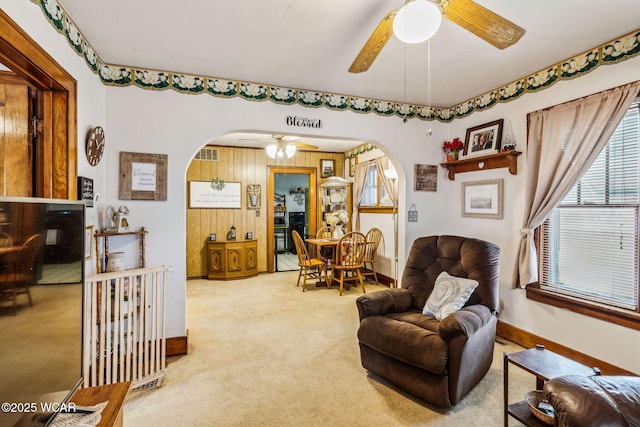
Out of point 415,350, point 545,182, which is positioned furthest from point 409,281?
point 545,182

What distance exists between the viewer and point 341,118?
3.37 metres

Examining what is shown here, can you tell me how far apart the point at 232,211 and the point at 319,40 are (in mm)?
4202

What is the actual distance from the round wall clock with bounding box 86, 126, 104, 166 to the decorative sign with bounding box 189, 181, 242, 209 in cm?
320

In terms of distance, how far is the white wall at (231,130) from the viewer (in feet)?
A: 7.48

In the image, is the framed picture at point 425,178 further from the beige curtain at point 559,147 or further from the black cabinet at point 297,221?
the black cabinet at point 297,221

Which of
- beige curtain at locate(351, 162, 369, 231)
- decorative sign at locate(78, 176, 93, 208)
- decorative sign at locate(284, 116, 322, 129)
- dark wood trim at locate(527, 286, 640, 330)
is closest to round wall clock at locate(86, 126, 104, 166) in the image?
decorative sign at locate(78, 176, 93, 208)

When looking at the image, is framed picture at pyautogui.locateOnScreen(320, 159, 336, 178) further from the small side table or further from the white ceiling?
the small side table

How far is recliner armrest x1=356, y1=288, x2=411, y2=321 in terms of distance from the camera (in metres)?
2.40

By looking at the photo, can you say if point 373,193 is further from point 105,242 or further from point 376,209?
point 105,242

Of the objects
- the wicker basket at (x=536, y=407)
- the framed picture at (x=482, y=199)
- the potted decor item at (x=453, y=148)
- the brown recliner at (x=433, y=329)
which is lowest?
the wicker basket at (x=536, y=407)

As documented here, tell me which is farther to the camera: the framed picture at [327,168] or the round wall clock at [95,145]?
the framed picture at [327,168]

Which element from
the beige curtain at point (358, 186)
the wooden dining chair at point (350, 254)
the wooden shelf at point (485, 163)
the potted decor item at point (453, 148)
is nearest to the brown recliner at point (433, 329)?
the wooden shelf at point (485, 163)

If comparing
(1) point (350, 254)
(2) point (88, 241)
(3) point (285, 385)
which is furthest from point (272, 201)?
(3) point (285, 385)

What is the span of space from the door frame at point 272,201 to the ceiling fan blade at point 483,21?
4.87m
